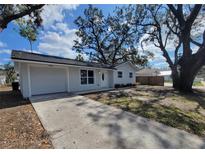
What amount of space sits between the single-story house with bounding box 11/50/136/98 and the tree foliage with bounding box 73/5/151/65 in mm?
11137

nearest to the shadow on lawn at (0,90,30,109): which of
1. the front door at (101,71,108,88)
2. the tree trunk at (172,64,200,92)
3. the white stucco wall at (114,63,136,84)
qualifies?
the front door at (101,71,108,88)

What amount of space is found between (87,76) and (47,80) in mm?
4167

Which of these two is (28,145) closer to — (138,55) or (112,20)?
(112,20)

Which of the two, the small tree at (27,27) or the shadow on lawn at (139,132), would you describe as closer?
the shadow on lawn at (139,132)

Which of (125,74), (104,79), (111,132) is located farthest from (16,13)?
(125,74)

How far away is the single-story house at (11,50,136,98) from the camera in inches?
363

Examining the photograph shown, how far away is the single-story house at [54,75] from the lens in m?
9.23

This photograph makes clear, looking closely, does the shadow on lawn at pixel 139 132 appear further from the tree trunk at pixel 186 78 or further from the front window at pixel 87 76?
the tree trunk at pixel 186 78

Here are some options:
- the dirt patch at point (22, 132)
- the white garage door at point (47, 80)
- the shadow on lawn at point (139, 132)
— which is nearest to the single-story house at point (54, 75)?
the white garage door at point (47, 80)

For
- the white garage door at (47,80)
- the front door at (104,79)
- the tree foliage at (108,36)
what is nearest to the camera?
the white garage door at (47,80)

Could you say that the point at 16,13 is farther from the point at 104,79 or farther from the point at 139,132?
the point at 139,132

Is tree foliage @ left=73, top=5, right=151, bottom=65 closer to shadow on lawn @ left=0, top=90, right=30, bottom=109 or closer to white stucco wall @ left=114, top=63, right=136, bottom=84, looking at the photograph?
white stucco wall @ left=114, top=63, right=136, bottom=84

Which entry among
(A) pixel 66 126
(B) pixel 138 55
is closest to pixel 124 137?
(A) pixel 66 126

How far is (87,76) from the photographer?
546 inches
